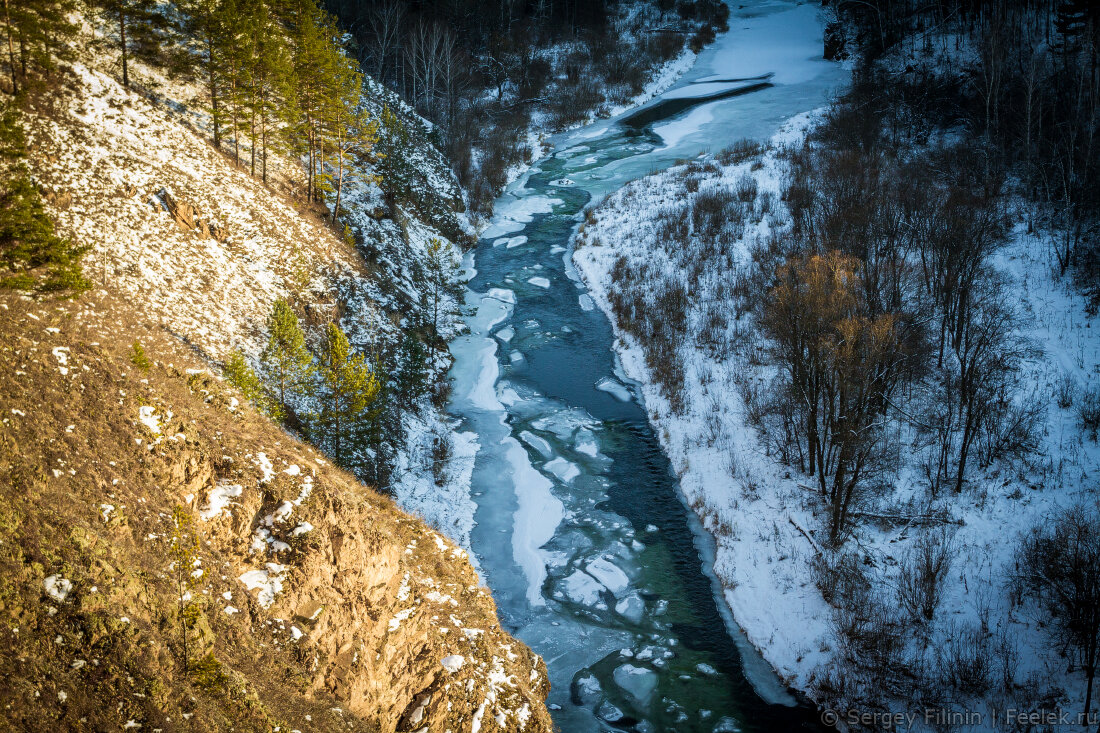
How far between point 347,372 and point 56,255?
7843 millimetres

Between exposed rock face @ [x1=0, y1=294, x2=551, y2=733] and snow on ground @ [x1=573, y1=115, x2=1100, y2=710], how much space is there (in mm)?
7166

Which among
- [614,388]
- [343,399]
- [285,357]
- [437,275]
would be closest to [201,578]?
[285,357]

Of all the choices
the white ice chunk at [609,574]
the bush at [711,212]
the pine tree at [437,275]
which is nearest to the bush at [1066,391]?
the white ice chunk at [609,574]

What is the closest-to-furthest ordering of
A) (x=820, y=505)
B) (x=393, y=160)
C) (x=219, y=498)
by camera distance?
1. (x=219, y=498)
2. (x=820, y=505)
3. (x=393, y=160)

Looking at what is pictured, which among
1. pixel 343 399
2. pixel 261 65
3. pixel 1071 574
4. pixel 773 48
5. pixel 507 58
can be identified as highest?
pixel 773 48

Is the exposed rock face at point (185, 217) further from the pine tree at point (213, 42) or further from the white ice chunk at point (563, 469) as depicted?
the white ice chunk at point (563, 469)

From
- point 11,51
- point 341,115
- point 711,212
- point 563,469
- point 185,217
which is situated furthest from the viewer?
point 711,212

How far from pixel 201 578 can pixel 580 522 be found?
45.3 ft

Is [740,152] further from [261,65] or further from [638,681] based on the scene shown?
[638,681]

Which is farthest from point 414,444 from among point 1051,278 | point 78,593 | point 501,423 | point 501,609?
point 1051,278

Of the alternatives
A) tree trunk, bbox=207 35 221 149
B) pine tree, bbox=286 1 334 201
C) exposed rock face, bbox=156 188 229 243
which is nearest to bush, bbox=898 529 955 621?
exposed rock face, bbox=156 188 229 243

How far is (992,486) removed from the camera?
19422 mm

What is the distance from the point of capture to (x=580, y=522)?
22672 mm

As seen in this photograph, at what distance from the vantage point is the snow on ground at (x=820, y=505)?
54.7 feet
